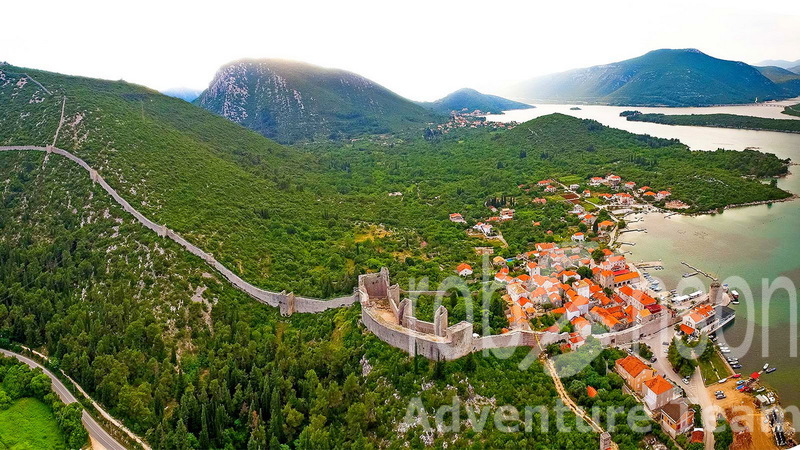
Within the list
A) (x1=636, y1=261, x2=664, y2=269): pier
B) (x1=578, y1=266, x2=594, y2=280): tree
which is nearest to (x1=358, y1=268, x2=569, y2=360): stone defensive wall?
(x1=578, y1=266, x2=594, y2=280): tree

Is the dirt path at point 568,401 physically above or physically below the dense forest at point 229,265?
below

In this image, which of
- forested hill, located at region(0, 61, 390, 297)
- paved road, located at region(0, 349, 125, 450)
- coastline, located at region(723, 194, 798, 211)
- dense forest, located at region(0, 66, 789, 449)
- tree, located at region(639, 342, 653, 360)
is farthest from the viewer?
Answer: coastline, located at region(723, 194, 798, 211)

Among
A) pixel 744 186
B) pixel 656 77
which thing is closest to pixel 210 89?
pixel 744 186

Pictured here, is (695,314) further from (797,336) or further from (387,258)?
(387,258)

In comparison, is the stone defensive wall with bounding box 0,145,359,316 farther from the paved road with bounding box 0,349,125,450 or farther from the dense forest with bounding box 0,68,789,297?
the paved road with bounding box 0,349,125,450

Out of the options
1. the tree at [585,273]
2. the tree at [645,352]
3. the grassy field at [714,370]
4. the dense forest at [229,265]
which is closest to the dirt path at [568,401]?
the dense forest at [229,265]

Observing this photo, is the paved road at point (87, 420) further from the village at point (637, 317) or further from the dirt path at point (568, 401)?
the dirt path at point (568, 401)
